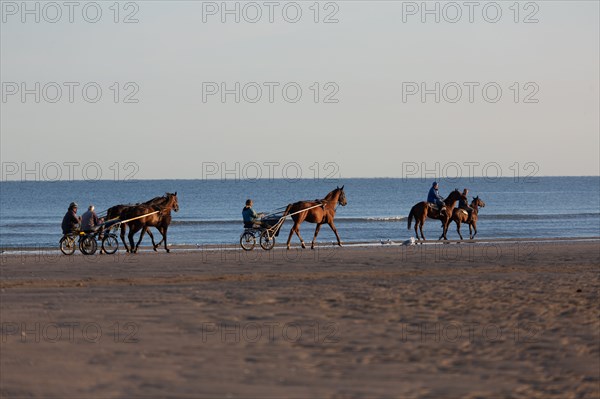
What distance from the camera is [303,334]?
11.4 meters

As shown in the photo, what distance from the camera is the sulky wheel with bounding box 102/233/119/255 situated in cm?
2551

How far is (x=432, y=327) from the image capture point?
11.8m

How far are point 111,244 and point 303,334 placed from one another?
15.6 meters

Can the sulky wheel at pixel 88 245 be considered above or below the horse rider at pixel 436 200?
below

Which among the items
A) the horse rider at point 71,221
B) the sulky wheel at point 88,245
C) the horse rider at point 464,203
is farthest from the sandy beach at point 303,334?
the horse rider at point 464,203

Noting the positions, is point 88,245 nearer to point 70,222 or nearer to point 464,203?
point 70,222

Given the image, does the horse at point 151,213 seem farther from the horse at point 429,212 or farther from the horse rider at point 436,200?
the horse rider at point 436,200

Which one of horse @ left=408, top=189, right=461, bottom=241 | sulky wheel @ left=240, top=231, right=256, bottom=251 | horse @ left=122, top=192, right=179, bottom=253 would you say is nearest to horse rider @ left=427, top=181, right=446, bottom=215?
horse @ left=408, top=189, right=461, bottom=241

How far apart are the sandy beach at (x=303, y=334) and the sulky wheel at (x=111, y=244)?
18.4 feet

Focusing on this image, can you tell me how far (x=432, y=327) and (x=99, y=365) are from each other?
14.3 ft

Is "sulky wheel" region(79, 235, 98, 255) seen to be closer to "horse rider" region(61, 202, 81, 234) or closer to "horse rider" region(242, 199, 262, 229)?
"horse rider" region(61, 202, 81, 234)

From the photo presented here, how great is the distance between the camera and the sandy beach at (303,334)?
8.91 meters

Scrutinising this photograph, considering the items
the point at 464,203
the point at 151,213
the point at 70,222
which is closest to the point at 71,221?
the point at 70,222

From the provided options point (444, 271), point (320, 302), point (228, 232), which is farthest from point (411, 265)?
point (228, 232)
